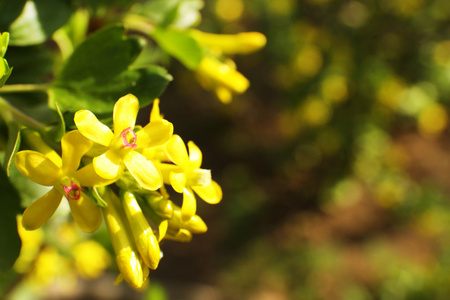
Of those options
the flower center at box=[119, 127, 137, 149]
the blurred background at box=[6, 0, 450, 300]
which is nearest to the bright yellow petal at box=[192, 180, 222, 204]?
Answer: the flower center at box=[119, 127, 137, 149]

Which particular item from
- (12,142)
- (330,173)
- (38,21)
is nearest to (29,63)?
(38,21)

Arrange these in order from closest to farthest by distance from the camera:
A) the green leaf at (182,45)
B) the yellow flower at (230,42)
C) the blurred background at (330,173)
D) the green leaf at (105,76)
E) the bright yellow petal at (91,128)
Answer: the bright yellow petal at (91,128) < the green leaf at (105,76) < the green leaf at (182,45) < the yellow flower at (230,42) < the blurred background at (330,173)

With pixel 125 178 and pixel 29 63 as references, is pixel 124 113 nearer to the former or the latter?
pixel 125 178

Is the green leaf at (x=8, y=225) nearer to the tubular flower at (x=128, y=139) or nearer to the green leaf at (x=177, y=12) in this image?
the tubular flower at (x=128, y=139)

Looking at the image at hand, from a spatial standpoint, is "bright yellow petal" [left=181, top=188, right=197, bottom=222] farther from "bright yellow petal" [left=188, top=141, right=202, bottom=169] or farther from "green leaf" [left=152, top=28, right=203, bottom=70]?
"green leaf" [left=152, top=28, right=203, bottom=70]

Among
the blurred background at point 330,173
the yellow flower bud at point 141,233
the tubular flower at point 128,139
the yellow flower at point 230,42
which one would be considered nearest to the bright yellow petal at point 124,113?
the tubular flower at point 128,139

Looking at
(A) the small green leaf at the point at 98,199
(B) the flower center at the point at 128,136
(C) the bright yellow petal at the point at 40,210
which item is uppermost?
(B) the flower center at the point at 128,136

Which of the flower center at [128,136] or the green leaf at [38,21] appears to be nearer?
the flower center at [128,136]
